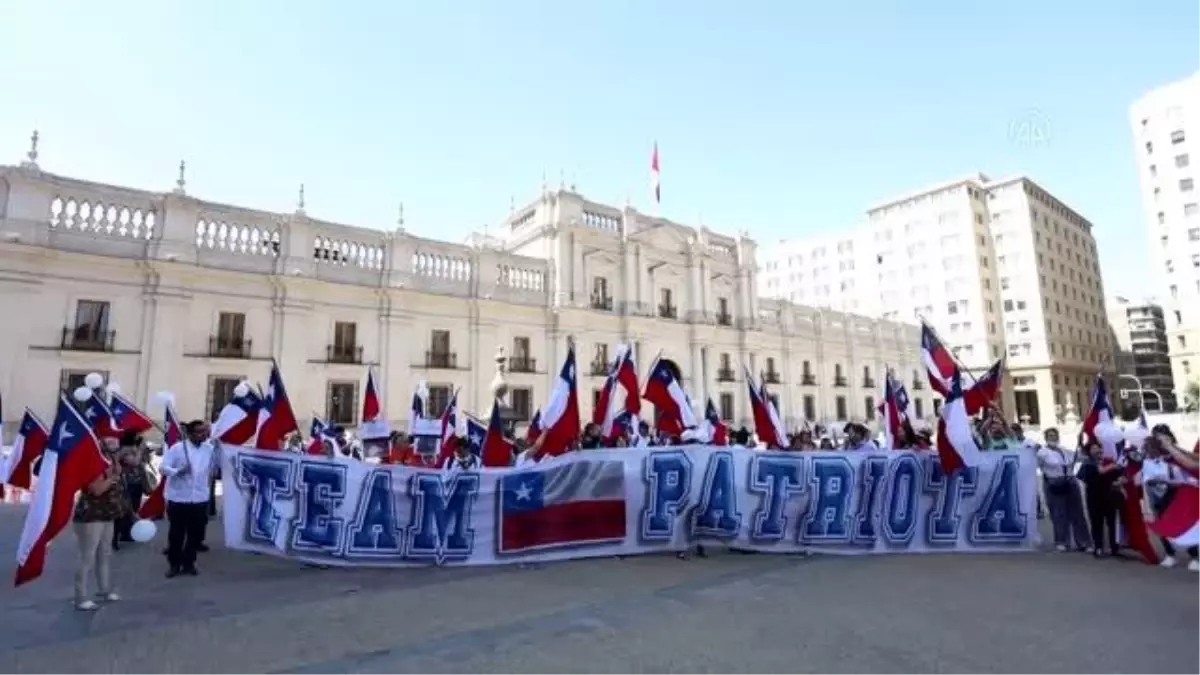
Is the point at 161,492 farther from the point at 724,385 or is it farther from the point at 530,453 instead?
the point at 724,385

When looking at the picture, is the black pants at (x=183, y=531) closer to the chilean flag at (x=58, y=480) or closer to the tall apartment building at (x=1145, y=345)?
the chilean flag at (x=58, y=480)

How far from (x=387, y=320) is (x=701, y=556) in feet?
70.2

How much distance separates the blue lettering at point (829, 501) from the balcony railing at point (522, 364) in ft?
74.0

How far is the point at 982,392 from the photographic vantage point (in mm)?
9430

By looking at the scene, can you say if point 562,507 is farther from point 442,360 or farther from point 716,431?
point 442,360

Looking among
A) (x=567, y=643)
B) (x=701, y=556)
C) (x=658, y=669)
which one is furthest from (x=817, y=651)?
(x=701, y=556)

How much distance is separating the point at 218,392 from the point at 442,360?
8564 millimetres

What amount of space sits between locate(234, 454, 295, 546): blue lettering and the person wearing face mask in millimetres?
9928

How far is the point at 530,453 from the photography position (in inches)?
363

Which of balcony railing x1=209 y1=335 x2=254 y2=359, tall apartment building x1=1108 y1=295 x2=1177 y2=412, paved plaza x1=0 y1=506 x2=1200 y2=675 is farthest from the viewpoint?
tall apartment building x1=1108 y1=295 x2=1177 y2=412

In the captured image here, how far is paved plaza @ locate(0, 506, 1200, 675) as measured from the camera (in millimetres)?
4523

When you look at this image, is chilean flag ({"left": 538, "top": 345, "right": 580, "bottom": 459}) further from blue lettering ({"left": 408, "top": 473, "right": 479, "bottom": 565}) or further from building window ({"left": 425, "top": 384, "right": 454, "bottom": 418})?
building window ({"left": 425, "top": 384, "right": 454, "bottom": 418})

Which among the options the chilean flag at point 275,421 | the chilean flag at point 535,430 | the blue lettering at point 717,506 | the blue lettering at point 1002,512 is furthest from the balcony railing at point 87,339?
the blue lettering at point 1002,512

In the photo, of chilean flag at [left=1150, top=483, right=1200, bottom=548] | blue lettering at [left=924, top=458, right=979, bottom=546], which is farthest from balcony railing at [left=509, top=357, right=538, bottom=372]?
chilean flag at [left=1150, top=483, right=1200, bottom=548]
